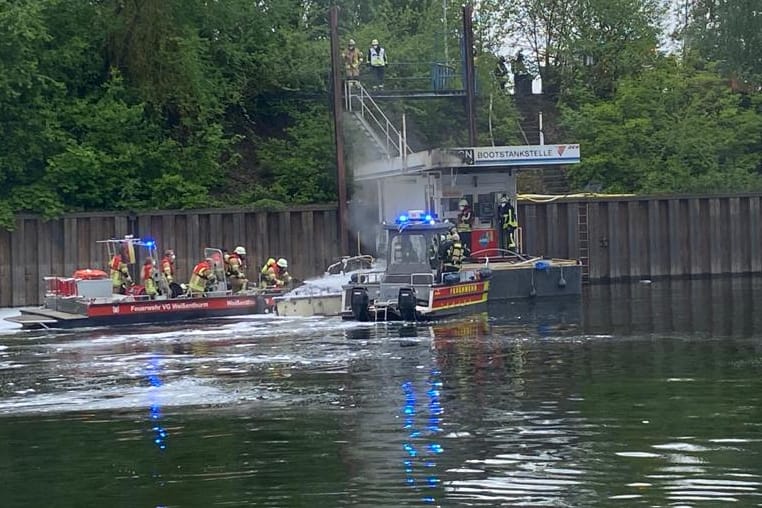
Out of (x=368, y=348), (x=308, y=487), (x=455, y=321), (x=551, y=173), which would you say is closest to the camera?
(x=308, y=487)

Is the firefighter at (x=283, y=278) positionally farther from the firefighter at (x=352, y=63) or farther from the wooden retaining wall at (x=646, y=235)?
the firefighter at (x=352, y=63)

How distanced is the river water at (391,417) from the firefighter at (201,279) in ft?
12.6

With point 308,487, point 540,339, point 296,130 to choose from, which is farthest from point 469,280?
point 308,487

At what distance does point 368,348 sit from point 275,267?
38.9 ft

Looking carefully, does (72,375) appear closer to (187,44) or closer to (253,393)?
(253,393)

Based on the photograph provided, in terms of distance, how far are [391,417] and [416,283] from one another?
13970 millimetres

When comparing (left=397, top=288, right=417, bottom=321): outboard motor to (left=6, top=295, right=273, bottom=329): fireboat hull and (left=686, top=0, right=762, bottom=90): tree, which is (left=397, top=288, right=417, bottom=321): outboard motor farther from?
→ (left=686, top=0, right=762, bottom=90): tree

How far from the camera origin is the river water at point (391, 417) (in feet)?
41.8

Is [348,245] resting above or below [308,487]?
above

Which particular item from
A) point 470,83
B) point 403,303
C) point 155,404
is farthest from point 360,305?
point 470,83

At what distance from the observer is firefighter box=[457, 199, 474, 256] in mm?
36688

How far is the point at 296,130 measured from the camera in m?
44.7

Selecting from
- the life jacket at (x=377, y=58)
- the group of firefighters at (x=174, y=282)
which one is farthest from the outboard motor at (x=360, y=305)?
the life jacket at (x=377, y=58)

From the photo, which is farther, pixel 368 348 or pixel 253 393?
pixel 368 348
